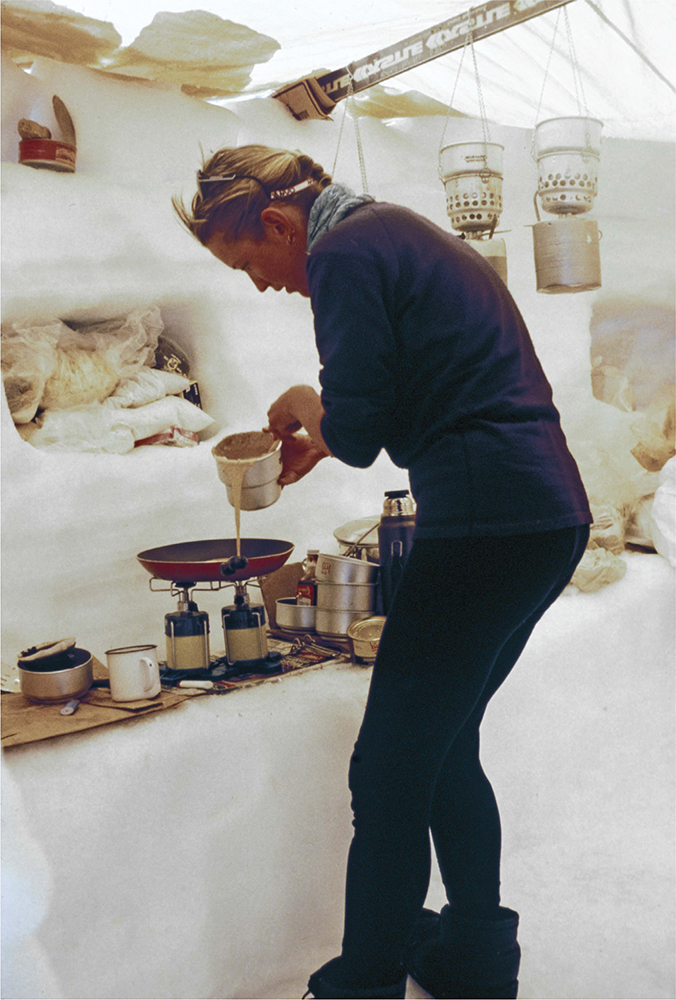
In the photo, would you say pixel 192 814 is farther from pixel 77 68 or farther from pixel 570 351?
pixel 570 351

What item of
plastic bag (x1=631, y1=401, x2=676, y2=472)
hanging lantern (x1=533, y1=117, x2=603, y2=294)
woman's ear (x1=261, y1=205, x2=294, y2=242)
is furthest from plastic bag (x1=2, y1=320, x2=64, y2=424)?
plastic bag (x1=631, y1=401, x2=676, y2=472)

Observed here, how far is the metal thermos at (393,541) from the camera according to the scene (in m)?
2.24

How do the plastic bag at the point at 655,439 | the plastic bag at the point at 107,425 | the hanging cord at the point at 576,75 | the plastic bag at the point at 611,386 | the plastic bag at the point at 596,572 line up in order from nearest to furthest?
1. the plastic bag at the point at 107,425
2. the hanging cord at the point at 576,75
3. the plastic bag at the point at 596,572
4. the plastic bag at the point at 655,439
5. the plastic bag at the point at 611,386

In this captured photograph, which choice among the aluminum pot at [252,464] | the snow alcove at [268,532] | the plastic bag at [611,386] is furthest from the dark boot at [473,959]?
the plastic bag at [611,386]

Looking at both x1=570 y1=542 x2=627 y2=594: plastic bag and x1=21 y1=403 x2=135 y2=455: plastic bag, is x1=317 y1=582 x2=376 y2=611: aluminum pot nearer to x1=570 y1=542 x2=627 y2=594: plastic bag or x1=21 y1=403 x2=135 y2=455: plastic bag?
x1=21 y1=403 x2=135 y2=455: plastic bag

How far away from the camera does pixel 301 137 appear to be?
101 inches

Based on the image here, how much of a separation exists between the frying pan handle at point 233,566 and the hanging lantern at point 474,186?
1.01 meters

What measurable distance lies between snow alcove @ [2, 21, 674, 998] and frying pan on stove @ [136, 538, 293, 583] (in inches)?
3.5

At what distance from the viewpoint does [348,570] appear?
7.36 feet

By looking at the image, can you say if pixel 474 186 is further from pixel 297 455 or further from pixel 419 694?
pixel 419 694

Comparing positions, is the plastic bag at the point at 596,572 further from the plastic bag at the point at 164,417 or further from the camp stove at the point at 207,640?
the plastic bag at the point at 164,417

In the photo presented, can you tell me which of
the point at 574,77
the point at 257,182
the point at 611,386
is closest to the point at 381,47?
the point at 574,77

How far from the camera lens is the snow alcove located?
6.56ft

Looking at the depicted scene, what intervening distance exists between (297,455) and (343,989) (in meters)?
1.11
